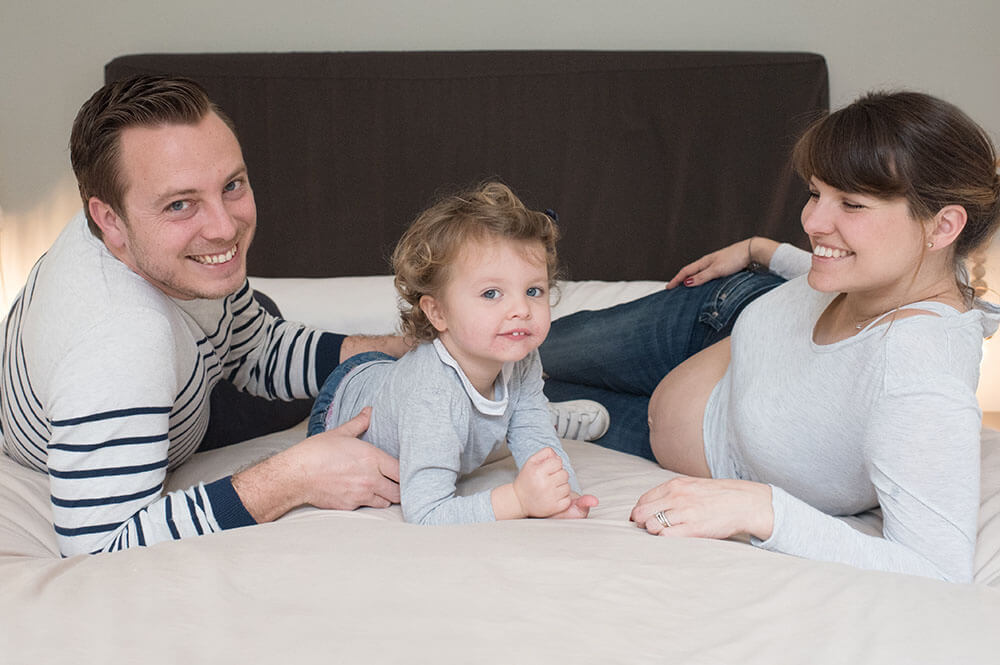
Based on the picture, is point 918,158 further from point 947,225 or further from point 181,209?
point 181,209

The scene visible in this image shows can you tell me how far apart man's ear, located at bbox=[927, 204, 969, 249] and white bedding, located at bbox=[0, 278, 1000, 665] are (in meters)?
0.47

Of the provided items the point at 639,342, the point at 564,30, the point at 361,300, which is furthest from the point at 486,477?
the point at 564,30

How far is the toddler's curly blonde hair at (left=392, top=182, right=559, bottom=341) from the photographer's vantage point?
1438 mm

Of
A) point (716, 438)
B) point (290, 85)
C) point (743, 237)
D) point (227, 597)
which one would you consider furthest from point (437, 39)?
point (227, 597)

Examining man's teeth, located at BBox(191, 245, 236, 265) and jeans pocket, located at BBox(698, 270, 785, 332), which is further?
jeans pocket, located at BBox(698, 270, 785, 332)

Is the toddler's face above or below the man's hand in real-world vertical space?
above

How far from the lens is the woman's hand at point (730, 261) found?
79.5 inches

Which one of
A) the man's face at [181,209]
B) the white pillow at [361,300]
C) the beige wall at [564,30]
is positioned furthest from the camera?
the beige wall at [564,30]

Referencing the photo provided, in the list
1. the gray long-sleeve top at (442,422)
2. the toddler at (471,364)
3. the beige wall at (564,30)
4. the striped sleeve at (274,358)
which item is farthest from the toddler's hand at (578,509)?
the beige wall at (564,30)

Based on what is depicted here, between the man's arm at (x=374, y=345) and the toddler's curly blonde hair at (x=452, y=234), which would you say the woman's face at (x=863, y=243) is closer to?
the toddler's curly blonde hair at (x=452, y=234)

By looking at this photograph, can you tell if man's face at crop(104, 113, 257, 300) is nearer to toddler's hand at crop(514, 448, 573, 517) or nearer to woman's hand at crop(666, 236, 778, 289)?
toddler's hand at crop(514, 448, 573, 517)

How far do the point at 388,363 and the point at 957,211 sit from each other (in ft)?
3.24

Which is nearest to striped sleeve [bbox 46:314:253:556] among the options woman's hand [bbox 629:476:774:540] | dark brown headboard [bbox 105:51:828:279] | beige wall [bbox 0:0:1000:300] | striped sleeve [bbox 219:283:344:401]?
striped sleeve [bbox 219:283:344:401]

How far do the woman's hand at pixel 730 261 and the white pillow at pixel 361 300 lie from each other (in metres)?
0.40
